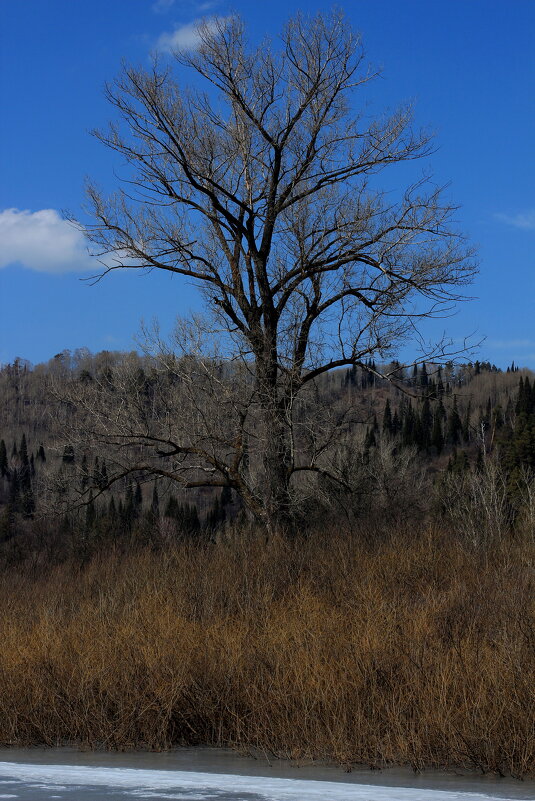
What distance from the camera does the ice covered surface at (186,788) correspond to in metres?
4.60

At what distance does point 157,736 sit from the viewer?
239 inches

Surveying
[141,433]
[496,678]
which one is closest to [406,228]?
[141,433]

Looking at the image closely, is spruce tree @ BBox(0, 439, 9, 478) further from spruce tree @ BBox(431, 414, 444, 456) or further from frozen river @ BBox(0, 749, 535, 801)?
frozen river @ BBox(0, 749, 535, 801)

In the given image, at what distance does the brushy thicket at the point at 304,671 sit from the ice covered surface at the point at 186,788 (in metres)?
0.63

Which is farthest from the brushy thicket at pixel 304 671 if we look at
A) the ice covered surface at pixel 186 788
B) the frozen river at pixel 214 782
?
Result: the ice covered surface at pixel 186 788

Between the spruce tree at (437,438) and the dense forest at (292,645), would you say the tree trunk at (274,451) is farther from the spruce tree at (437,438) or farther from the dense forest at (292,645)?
the spruce tree at (437,438)

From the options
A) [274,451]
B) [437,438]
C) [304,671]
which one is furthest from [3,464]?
[304,671]

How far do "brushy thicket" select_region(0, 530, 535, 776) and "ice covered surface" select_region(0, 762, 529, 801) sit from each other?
625 millimetres

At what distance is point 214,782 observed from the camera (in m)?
4.99

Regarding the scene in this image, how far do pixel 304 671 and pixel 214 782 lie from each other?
56.5 inches

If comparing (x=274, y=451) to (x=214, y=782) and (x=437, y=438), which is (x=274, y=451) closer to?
(x=214, y=782)

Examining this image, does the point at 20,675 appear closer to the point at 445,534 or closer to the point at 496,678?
the point at 496,678

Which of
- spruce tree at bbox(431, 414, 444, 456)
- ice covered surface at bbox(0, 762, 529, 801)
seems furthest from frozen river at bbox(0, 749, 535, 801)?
spruce tree at bbox(431, 414, 444, 456)

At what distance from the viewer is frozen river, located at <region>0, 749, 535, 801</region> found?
464 cm
